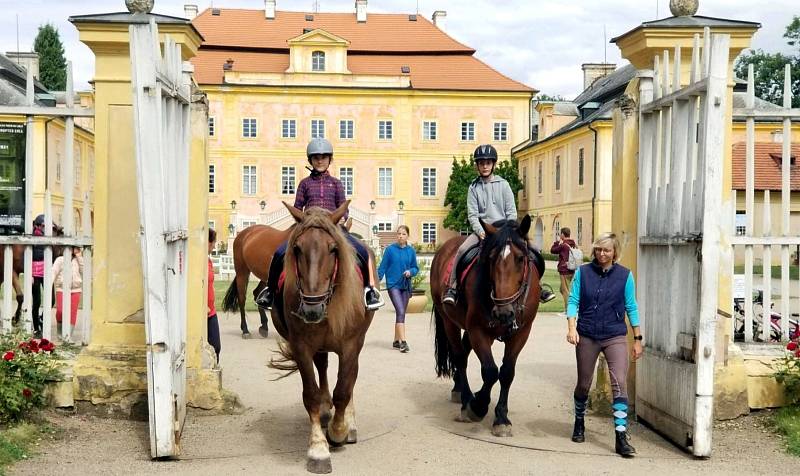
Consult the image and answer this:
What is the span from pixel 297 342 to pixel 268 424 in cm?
160

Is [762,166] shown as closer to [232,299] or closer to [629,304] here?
[232,299]

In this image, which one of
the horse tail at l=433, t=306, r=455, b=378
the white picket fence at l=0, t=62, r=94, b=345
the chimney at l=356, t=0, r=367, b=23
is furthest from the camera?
the chimney at l=356, t=0, r=367, b=23

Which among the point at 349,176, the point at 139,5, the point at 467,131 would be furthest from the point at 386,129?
the point at 139,5

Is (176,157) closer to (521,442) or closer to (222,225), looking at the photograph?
(521,442)

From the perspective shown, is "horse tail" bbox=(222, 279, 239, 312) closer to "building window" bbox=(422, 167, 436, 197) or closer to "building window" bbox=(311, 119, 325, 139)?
"building window" bbox=(311, 119, 325, 139)

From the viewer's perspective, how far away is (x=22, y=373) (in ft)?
24.1

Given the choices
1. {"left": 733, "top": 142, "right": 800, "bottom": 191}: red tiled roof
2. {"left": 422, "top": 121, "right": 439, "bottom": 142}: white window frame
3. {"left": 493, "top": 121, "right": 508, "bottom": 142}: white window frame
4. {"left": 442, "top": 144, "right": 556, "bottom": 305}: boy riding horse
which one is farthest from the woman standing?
{"left": 493, "top": 121, "right": 508, "bottom": 142}: white window frame

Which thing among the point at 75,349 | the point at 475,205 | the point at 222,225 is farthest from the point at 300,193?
the point at 222,225

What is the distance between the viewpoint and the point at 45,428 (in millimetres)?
7254

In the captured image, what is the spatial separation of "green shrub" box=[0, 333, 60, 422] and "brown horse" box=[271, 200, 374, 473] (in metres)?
2.08

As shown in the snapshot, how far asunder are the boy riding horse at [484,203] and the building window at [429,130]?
5340 centimetres

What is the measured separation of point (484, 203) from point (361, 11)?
200 feet

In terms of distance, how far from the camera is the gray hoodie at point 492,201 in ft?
28.3

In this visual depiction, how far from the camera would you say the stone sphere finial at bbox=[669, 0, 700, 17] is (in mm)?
8336
